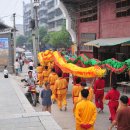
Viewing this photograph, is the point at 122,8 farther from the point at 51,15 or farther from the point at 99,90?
the point at 51,15

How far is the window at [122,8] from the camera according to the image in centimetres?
1962

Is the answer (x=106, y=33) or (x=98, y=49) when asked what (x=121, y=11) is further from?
(x=98, y=49)

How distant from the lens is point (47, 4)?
108 meters

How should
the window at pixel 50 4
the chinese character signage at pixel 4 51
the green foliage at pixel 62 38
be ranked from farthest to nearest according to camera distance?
the window at pixel 50 4, the green foliage at pixel 62 38, the chinese character signage at pixel 4 51

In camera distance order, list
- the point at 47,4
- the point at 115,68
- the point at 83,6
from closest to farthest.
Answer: the point at 115,68 → the point at 83,6 → the point at 47,4

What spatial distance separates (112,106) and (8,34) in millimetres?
23951

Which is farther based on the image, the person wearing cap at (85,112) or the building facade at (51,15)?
the building facade at (51,15)

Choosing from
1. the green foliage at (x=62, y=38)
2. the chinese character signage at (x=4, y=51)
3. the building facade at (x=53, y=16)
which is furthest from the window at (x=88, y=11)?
the building facade at (x=53, y=16)

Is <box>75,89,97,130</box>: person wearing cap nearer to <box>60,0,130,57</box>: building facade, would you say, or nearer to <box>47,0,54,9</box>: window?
<box>60,0,130,57</box>: building facade

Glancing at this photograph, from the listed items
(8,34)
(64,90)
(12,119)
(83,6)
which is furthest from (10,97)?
(8,34)

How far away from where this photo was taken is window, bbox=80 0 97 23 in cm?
2381

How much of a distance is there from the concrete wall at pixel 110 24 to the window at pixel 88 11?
50cm

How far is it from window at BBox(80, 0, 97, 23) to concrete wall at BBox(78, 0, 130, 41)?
505mm

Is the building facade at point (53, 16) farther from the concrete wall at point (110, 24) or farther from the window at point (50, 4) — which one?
the concrete wall at point (110, 24)
